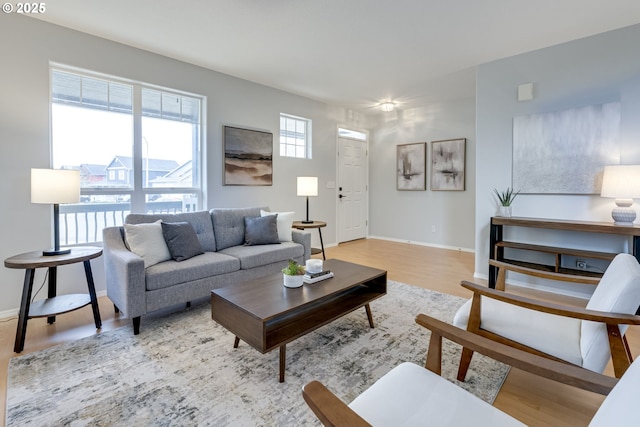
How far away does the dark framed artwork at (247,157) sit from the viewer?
4.11 meters

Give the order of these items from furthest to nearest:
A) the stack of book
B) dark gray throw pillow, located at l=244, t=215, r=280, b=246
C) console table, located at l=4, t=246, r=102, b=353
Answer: dark gray throw pillow, located at l=244, t=215, r=280, b=246 < the stack of book < console table, located at l=4, t=246, r=102, b=353

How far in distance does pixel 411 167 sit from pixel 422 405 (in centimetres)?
524

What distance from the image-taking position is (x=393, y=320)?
8.30 ft

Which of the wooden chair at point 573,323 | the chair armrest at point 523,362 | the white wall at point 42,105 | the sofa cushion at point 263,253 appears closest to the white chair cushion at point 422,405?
the chair armrest at point 523,362

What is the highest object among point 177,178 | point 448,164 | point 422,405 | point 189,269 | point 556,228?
point 448,164

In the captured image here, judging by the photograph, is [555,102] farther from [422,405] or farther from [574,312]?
[422,405]

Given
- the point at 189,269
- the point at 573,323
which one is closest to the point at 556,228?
the point at 573,323

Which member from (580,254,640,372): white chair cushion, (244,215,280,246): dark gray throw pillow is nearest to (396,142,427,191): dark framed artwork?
(244,215,280,246): dark gray throw pillow

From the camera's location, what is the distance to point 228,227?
11.3 feet

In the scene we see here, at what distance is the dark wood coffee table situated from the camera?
67.5 inches

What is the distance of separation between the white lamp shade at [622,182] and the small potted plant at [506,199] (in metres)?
0.79

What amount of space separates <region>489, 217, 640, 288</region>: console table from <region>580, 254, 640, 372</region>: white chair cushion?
1614mm

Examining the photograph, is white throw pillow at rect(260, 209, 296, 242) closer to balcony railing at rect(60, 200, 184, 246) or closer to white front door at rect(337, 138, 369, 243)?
balcony railing at rect(60, 200, 184, 246)

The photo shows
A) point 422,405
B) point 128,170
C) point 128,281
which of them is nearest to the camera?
point 422,405
